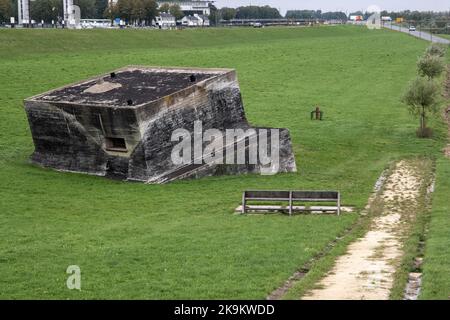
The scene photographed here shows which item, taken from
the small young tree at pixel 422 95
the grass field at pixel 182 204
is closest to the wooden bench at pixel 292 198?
the grass field at pixel 182 204

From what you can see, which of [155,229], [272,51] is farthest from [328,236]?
[272,51]

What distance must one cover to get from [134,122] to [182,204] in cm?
444

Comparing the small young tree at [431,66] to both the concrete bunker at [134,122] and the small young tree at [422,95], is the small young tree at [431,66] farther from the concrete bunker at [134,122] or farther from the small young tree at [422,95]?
the concrete bunker at [134,122]

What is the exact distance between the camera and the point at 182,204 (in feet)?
90.4

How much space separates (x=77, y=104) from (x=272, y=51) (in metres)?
59.6

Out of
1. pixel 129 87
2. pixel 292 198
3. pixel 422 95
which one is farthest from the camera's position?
pixel 422 95

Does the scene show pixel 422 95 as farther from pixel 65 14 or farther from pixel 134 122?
pixel 65 14

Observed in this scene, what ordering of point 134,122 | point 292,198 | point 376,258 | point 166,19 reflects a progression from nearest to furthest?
1. point 376,258
2. point 292,198
3. point 134,122
4. point 166,19

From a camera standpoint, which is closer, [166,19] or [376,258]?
[376,258]

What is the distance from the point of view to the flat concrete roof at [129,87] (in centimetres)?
3203

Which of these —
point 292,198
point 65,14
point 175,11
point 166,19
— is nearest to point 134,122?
point 292,198

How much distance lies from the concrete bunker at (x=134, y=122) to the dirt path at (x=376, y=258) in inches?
284
